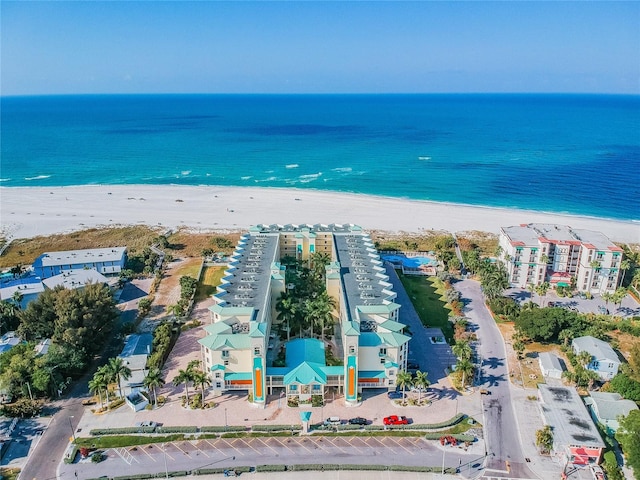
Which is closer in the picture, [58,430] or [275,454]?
[275,454]

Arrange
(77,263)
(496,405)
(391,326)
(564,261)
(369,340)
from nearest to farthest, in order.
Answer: (496,405) → (369,340) → (391,326) → (564,261) → (77,263)

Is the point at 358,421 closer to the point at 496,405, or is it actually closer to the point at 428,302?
the point at 496,405

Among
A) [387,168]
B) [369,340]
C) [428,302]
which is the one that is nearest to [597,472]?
[369,340]

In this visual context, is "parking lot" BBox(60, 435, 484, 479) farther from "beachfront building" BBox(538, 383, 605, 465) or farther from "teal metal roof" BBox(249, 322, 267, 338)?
"teal metal roof" BBox(249, 322, 267, 338)

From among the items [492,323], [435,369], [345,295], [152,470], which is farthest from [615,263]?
[152,470]

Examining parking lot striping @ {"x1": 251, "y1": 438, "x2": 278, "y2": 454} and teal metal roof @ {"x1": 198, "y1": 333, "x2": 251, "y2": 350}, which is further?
teal metal roof @ {"x1": 198, "y1": 333, "x2": 251, "y2": 350}

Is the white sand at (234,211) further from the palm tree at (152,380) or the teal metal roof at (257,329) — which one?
the palm tree at (152,380)

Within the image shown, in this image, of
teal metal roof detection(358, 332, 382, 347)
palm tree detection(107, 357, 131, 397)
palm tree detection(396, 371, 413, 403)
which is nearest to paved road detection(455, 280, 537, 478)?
palm tree detection(396, 371, 413, 403)
